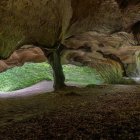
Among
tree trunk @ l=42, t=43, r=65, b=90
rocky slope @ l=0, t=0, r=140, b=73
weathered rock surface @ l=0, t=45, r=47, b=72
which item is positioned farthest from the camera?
weathered rock surface @ l=0, t=45, r=47, b=72

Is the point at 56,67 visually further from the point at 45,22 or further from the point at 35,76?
the point at 35,76

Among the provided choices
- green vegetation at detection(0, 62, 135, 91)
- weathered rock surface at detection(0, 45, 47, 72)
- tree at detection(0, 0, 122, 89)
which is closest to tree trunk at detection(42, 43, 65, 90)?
tree at detection(0, 0, 122, 89)

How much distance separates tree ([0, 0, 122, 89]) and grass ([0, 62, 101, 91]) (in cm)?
827

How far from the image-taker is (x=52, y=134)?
4.37 metres

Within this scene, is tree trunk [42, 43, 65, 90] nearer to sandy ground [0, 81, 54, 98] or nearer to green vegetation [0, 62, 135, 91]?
sandy ground [0, 81, 54, 98]

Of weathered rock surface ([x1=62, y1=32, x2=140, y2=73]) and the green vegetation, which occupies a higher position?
weathered rock surface ([x1=62, y1=32, x2=140, y2=73])

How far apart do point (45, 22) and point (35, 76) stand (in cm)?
1152

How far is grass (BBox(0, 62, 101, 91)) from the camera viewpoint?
19514 mm

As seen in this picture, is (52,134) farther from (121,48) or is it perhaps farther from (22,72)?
(22,72)

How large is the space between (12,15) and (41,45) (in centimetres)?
277

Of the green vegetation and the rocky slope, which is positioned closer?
the rocky slope

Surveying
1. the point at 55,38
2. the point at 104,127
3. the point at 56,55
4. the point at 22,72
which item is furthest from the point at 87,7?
the point at 22,72

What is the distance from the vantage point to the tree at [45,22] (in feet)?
24.9

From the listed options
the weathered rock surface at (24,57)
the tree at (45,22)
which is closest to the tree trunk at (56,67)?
the tree at (45,22)
